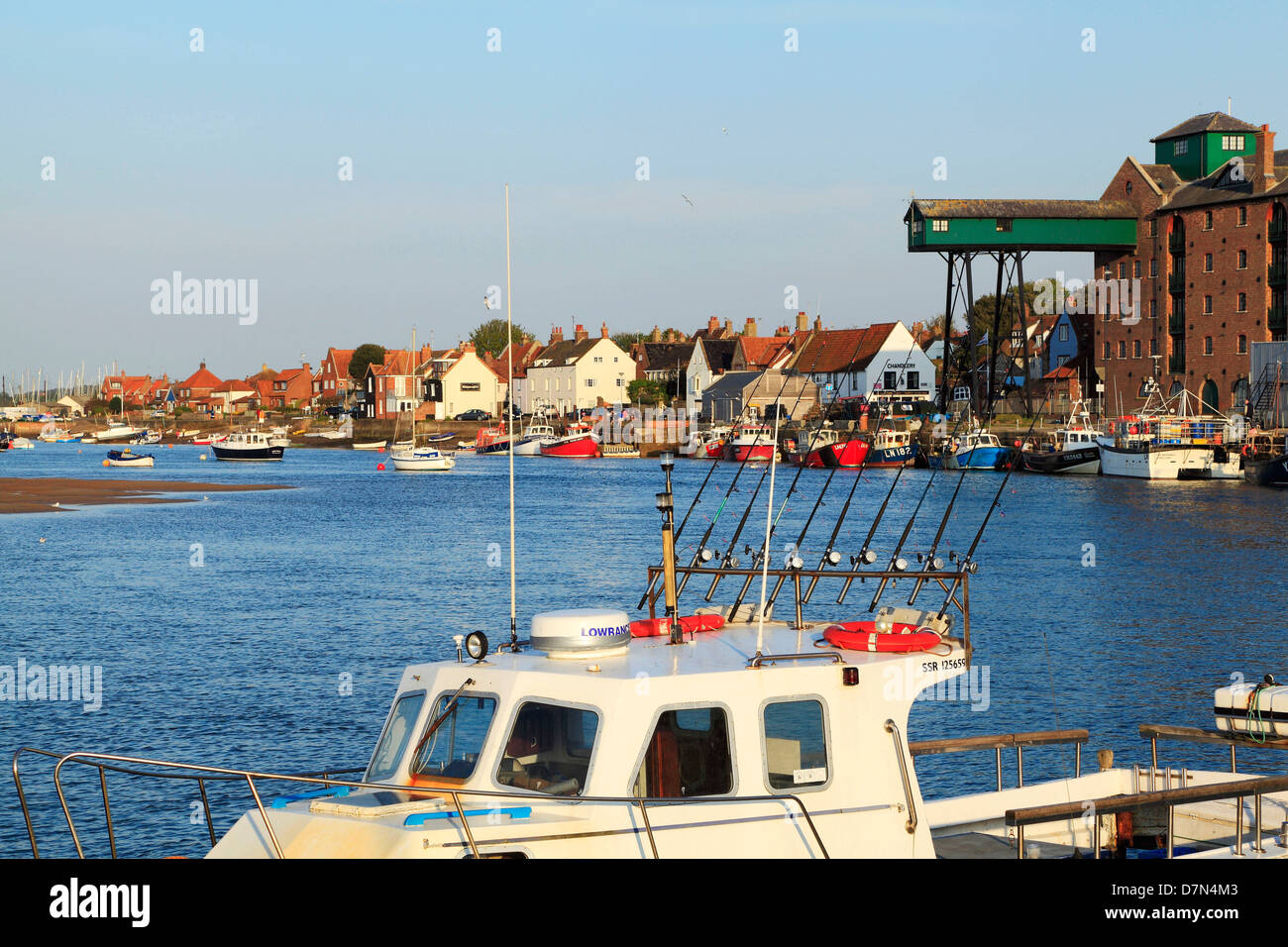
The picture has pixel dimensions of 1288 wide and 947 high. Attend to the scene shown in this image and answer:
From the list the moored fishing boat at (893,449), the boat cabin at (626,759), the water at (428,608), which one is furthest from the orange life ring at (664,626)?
the moored fishing boat at (893,449)

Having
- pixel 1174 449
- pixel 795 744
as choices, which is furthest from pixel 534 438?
pixel 795 744

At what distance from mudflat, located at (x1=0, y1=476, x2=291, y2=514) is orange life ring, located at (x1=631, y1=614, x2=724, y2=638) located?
227 ft

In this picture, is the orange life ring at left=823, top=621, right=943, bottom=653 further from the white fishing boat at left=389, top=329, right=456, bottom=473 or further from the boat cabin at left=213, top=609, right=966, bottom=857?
the white fishing boat at left=389, top=329, right=456, bottom=473

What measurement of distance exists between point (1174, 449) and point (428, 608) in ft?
215

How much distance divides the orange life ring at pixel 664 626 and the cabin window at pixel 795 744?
Answer: 1.46m

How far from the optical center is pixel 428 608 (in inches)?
1463

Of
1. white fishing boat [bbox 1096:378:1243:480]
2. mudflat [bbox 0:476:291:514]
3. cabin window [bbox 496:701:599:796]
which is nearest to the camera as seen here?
cabin window [bbox 496:701:599:796]

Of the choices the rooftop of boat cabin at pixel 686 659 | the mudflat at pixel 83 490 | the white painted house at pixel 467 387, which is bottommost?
the mudflat at pixel 83 490

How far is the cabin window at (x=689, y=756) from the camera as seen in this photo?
9070 mm

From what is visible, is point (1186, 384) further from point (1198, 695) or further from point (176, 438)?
point (176, 438)

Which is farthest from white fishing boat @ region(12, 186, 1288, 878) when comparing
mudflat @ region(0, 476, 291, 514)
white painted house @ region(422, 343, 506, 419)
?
white painted house @ region(422, 343, 506, 419)

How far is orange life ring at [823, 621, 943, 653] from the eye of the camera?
10.3m

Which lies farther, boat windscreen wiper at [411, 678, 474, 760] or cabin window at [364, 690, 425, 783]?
cabin window at [364, 690, 425, 783]
